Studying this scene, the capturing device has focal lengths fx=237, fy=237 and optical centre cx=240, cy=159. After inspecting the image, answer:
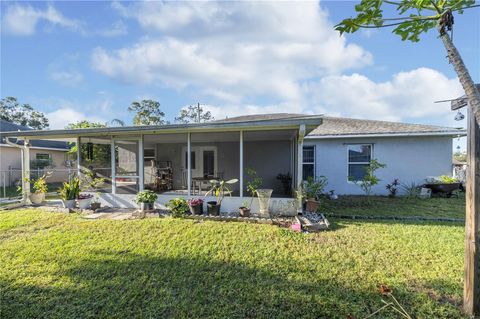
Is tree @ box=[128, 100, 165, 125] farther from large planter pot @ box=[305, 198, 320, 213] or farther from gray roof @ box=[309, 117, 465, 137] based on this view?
large planter pot @ box=[305, 198, 320, 213]

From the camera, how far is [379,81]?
14.6 meters

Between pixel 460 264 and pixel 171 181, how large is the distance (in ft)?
34.9

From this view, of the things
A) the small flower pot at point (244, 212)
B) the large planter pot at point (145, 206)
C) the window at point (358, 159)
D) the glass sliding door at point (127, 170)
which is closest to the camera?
the small flower pot at point (244, 212)

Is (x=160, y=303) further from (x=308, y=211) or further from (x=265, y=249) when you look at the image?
(x=308, y=211)

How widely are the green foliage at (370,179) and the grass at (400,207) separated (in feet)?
2.71

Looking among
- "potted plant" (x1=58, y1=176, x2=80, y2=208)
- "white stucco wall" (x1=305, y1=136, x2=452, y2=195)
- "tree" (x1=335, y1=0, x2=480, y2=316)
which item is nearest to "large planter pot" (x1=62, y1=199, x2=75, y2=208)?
"potted plant" (x1=58, y1=176, x2=80, y2=208)

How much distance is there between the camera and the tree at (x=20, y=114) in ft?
116

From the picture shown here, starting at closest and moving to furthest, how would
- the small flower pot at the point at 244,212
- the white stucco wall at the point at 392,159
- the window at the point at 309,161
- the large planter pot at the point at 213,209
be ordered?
the small flower pot at the point at 244,212 < the large planter pot at the point at 213,209 < the white stucco wall at the point at 392,159 < the window at the point at 309,161

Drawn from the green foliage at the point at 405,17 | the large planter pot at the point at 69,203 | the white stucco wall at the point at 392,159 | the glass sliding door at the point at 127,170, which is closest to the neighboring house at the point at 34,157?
A: the large planter pot at the point at 69,203

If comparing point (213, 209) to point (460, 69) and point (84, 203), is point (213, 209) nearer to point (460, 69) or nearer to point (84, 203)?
point (84, 203)

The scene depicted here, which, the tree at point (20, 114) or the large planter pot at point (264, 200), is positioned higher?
the tree at point (20, 114)

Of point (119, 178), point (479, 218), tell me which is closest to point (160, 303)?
point (479, 218)

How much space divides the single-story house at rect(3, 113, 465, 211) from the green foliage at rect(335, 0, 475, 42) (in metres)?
4.44

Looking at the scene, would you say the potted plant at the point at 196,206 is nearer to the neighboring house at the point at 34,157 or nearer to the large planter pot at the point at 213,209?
the large planter pot at the point at 213,209
